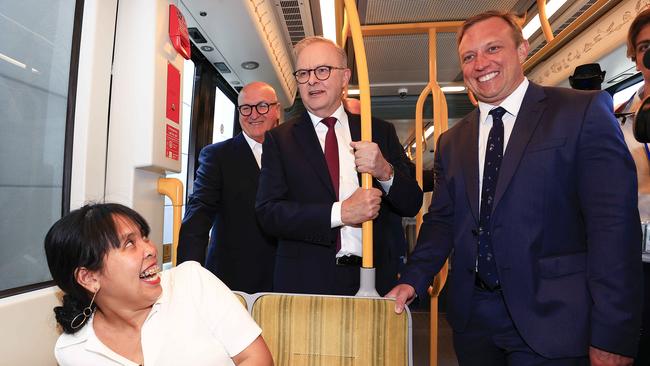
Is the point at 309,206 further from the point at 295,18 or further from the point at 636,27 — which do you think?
the point at 295,18

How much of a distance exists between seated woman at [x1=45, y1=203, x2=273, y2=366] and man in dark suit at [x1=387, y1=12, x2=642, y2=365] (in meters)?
0.59

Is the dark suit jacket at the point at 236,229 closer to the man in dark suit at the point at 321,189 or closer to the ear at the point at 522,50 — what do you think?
the man in dark suit at the point at 321,189

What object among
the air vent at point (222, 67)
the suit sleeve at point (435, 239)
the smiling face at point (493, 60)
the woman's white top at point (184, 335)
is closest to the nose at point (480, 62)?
the smiling face at point (493, 60)

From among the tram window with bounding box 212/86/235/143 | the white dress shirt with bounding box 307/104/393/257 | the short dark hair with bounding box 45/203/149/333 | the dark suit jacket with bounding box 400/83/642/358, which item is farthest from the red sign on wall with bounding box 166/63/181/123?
the tram window with bounding box 212/86/235/143

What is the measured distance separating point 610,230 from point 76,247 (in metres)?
1.64

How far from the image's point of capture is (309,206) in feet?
5.27

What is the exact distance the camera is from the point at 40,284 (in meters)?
1.47

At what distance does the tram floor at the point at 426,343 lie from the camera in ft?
13.6

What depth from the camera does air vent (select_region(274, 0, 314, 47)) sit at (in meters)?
3.10

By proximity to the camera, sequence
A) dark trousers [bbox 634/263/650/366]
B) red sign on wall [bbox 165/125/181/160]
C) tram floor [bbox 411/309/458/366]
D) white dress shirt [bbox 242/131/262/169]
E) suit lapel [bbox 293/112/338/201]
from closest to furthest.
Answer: suit lapel [bbox 293/112/338/201] < dark trousers [bbox 634/263/650/366] < red sign on wall [bbox 165/125/181/160] < white dress shirt [bbox 242/131/262/169] < tram floor [bbox 411/309/458/366]

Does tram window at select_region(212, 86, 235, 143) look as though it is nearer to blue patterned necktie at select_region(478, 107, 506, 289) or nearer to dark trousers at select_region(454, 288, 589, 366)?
blue patterned necktie at select_region(478, 107, 506, 289)

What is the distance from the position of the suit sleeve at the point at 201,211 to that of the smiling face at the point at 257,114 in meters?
0.31

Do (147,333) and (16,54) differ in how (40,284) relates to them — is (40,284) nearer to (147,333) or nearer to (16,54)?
(147,333)

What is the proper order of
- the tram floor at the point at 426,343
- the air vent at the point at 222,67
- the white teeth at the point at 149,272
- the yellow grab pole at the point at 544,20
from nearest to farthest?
the white teeth at the point at 149,272, the yellow grab pole at the point at 544,20, the air vent at the point at 222,67, the tram floor at the point at 426,343
